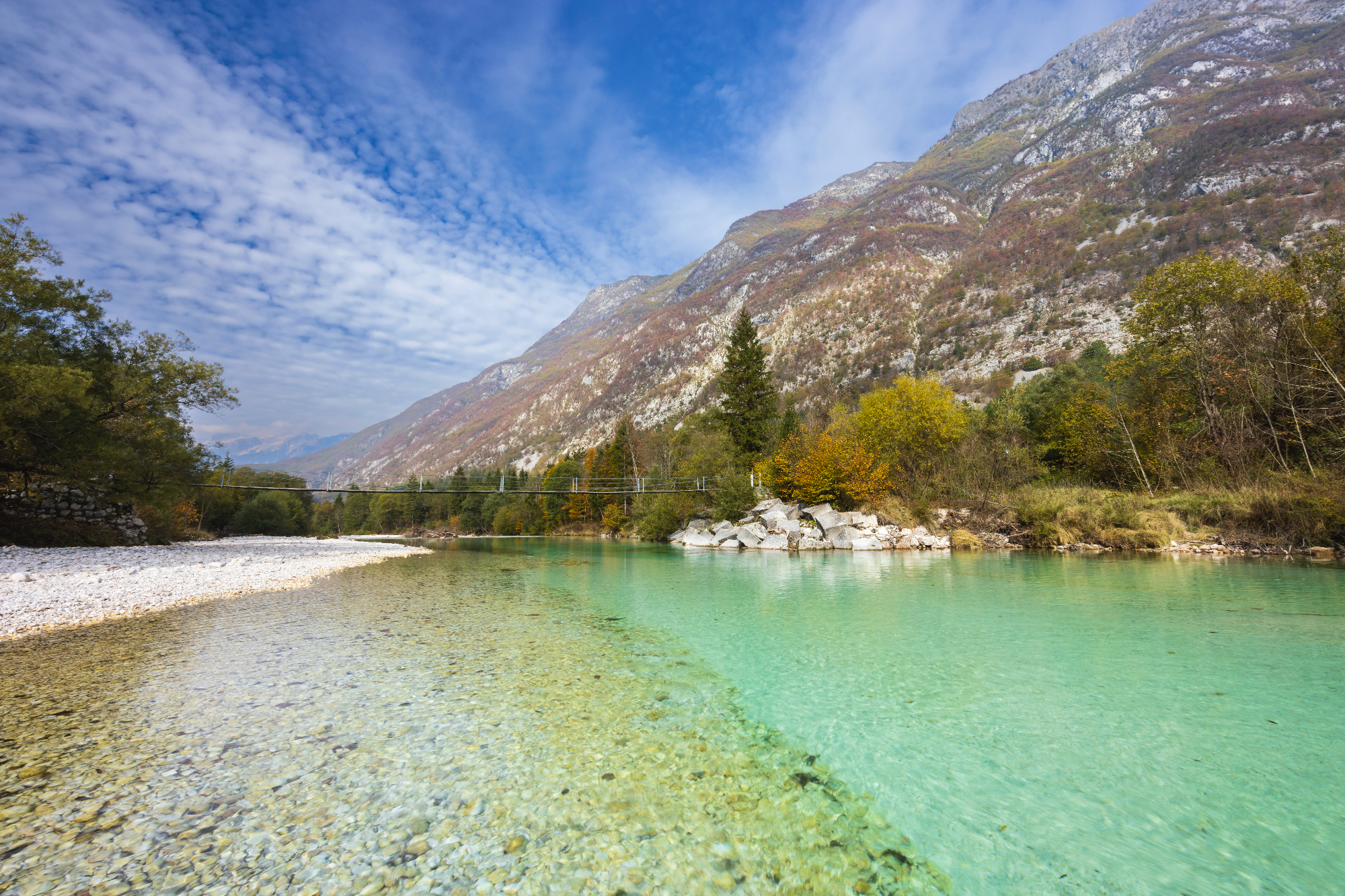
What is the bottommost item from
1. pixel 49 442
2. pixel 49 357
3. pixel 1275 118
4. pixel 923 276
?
pixel 49 442

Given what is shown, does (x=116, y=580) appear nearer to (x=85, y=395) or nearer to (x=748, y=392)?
(x=85, y=395)

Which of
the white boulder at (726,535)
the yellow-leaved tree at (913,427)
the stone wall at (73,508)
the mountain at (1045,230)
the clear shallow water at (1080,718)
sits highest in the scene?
the mountain at (1045,230)

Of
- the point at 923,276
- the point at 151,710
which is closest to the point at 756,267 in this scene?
the point at 923,276

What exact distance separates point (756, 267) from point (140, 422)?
132086mm

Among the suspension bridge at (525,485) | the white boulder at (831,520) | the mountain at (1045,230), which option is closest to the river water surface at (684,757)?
the suspension bridge at (525,485)

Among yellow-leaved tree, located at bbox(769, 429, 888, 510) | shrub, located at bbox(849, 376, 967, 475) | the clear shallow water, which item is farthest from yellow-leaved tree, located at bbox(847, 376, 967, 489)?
the clear shallow water

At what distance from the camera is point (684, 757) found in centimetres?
330

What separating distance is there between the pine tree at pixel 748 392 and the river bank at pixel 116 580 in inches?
886

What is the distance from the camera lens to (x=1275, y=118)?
198 feet

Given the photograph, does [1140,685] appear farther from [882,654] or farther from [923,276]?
[923,276]

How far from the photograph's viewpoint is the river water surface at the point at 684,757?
2146 mm

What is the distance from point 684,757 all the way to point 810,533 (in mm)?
21746

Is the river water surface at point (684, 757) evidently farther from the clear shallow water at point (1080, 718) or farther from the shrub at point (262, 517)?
the shrub at point (262, 517)

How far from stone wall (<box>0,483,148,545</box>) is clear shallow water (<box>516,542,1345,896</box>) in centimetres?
1890
